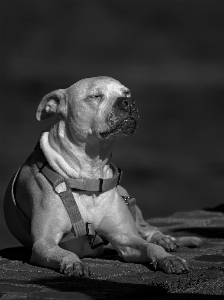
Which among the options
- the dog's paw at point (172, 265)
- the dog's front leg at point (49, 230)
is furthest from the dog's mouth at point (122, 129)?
the dog's paw at point (172, 265)

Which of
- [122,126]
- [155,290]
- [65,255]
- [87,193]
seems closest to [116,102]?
[122,126]

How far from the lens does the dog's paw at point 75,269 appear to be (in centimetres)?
509

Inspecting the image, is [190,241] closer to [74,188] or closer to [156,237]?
[156,237]

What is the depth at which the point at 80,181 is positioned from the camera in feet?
19.0

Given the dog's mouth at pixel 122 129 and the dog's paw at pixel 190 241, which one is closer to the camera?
the dog's mouth at pixel 122 129

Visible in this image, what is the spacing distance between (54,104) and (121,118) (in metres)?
0.60

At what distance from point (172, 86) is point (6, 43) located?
15.4 feet

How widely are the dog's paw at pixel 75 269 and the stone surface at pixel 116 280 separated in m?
0.04

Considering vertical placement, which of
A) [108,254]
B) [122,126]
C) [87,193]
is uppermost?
[122,126]

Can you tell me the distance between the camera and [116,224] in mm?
5922

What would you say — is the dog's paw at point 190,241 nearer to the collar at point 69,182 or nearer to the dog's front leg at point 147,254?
the dog's front leg at point 147,254

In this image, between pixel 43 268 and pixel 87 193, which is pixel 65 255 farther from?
pixel 87 193

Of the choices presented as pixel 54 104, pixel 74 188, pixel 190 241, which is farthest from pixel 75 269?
pixel 190 241

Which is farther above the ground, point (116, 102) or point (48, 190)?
point (116, 102)
